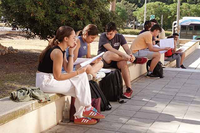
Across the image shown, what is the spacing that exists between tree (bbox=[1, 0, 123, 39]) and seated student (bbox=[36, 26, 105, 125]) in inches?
264

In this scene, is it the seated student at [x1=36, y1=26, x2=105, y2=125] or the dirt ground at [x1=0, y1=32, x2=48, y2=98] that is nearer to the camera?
the seated student at [x1=36, y1=26, x2=105, y2=125]

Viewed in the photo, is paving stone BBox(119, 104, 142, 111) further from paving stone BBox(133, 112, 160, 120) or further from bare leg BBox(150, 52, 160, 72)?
bare leg BBox(150, 52, 160, 72)

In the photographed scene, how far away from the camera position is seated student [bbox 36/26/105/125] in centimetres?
484

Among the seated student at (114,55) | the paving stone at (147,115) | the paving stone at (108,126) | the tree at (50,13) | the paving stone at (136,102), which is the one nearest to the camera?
the paving stone at (108,126)

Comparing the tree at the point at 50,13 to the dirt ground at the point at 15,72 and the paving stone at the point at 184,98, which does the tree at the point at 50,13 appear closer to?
the dirt ground at the point at 15,72

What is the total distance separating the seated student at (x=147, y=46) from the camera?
8.74 meters

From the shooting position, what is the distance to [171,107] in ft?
20.5

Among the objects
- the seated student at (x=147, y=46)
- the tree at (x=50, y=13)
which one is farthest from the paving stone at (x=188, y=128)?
the tree at (x=50, y=13)

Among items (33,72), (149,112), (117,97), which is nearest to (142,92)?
(117,97)

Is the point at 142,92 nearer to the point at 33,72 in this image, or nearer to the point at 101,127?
the point at 101,127

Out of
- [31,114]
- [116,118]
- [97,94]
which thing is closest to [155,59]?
[97,94]

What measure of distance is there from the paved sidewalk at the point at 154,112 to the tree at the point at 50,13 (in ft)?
14.5

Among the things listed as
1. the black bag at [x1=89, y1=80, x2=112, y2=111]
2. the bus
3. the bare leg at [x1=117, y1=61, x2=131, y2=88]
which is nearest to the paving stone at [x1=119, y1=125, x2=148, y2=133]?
the black bag at [x1=89, y1=80, x2=112, y2=111]

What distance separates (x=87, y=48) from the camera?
6441 mm
